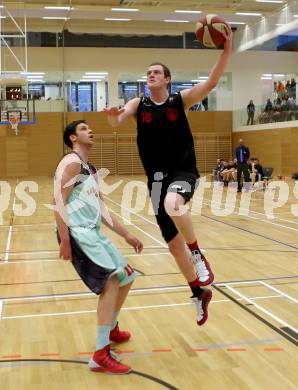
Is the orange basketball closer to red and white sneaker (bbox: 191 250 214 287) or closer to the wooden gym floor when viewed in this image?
red and white sneaker (bbox: 191 250 214 287)

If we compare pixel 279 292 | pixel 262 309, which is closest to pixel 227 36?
pixel 262 309

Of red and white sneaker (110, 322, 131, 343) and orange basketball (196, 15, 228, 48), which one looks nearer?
orange basketball (196, 15, 228, 48)

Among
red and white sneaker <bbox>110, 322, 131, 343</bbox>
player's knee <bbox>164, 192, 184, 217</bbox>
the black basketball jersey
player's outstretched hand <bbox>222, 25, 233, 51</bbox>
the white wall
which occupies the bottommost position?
red and white sneaker <bbox>110, 322, 131, 343</bbox>

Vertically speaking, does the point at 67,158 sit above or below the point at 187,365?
above

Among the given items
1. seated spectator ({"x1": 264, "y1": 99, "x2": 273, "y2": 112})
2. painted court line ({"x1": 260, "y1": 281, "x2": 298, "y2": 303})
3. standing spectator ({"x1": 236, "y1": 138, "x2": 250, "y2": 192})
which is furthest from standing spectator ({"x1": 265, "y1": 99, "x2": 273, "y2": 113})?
painted court line ({"x1": 260, "y1": 281, "x2": 298, "y2": 303})

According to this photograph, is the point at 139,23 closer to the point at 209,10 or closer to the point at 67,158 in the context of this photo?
the point at 209,10

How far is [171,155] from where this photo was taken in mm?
4668

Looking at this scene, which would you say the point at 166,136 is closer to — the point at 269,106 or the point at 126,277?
the point at 126,277

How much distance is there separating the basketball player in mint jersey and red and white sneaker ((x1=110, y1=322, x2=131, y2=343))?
18.1 inches

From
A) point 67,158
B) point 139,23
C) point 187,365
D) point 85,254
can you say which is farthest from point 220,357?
point 139,23

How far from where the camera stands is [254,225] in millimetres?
11898

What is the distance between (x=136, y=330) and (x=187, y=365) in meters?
0.97

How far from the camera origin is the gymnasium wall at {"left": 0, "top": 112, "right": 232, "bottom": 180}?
30438 millimetres

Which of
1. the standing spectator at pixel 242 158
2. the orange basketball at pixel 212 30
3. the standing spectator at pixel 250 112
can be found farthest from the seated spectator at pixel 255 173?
the orange basketball at pixel 212 30
